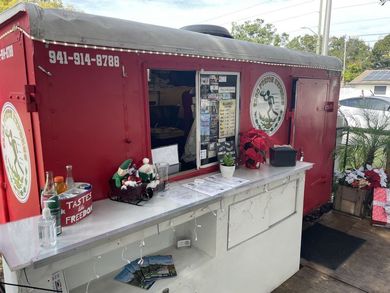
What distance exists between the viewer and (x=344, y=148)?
505cm

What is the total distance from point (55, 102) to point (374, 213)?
460 cm

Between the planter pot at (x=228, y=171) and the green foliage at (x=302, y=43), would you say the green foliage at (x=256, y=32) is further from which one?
the planter pot at (x=228, y=171)

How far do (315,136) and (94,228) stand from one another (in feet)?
12.1

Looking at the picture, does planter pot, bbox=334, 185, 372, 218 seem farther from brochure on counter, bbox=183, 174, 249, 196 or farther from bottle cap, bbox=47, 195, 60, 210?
bottle cap, bbox=47, 195, 60, 210

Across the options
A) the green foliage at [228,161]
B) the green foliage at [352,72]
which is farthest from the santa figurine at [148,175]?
the green foliage at [352,72]

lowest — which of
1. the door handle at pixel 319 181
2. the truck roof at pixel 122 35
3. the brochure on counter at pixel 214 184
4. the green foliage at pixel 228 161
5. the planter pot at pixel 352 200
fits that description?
the planter pot at pixel 352 200

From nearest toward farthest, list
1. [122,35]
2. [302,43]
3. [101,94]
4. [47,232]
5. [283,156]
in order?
[47,232], [122,35], [101,94], [283,156], [302,43]

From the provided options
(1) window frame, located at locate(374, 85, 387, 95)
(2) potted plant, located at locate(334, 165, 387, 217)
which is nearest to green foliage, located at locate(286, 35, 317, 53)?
(1) window frame, located at locate(374, 85, 387, 95)

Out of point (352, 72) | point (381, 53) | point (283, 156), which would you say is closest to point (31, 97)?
point (283, 156)

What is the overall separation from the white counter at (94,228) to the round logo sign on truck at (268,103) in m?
1.21

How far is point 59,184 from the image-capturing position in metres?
1.74

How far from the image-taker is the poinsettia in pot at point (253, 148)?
9.74 feet

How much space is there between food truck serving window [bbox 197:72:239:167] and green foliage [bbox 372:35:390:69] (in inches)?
1178

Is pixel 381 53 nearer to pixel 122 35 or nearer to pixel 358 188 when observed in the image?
pixel 358 188
